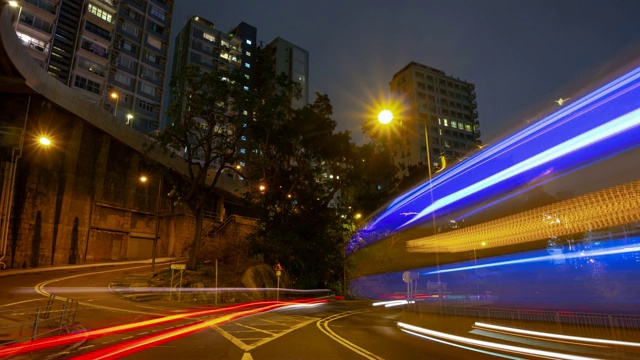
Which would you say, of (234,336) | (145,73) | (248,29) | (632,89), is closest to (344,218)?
(234,336)

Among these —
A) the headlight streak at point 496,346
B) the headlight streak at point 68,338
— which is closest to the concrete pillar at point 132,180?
the headlight streak at point 68,338

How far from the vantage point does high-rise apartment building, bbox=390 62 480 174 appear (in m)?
98.4

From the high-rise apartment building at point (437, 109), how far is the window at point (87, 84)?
66.1 metres

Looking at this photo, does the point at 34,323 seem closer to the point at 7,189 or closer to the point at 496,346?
the point at 496,346

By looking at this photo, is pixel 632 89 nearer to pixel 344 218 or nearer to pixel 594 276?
pixel 594 276

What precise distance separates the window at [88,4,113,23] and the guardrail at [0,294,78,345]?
2480 inches

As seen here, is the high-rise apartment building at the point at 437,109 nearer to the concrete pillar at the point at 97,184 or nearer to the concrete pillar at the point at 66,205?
the concrete pillar at the point at 97,184

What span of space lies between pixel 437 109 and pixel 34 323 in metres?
103

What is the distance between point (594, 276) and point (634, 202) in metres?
13.3

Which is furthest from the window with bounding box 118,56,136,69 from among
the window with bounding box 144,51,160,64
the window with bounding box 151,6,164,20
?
the window with bounding box 151,6,164,20

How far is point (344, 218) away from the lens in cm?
4138

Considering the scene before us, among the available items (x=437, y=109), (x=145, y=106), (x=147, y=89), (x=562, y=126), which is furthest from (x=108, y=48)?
(x=437, y=109)

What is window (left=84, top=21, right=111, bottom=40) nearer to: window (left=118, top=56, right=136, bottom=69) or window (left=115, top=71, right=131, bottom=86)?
window (left=118, top=56, right=136, bottom=69)

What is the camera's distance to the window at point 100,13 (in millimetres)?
64625
